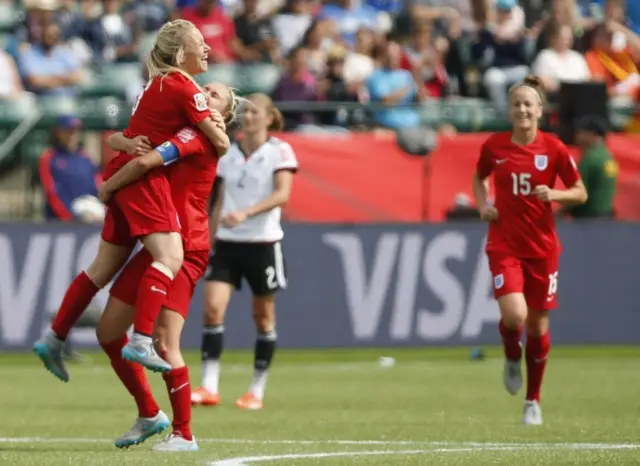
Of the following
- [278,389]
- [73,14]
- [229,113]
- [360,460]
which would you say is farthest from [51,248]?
[360,460]

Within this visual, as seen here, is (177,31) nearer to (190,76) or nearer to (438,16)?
(190,76)

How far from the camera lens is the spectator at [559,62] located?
66.6ft

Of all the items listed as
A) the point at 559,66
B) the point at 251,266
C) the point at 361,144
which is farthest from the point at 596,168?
the point at 251,266

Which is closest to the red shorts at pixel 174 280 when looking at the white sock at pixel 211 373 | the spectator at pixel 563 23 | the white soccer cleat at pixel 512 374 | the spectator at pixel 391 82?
the white soccer cleat at pixel 512 374

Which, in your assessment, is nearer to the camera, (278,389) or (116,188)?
(116,188)

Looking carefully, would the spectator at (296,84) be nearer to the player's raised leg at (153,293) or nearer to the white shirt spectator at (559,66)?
the white shirt spectator at (559,66)

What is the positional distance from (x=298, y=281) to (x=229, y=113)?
26.4ft

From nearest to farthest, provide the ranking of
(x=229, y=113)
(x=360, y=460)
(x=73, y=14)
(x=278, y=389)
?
(x=360, y=460), (x=229, y=113), (x=278, y=389), (x=73, y=14)

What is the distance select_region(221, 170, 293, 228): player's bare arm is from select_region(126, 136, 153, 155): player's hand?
3646 mm

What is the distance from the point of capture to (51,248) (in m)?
16.5

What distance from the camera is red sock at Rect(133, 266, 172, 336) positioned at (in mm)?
8312

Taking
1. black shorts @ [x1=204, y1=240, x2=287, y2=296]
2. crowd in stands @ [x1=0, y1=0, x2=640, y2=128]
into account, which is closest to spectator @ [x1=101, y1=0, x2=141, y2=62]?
crowd in stands @ [x1=0, y1=0, x2=640, y2=128]

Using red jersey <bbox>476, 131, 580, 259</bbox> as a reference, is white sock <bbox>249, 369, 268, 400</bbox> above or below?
below

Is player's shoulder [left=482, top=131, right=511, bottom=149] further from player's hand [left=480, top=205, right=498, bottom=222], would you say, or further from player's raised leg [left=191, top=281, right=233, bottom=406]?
player's raised leg [left=191, top=281, right=233, bottom=406]
